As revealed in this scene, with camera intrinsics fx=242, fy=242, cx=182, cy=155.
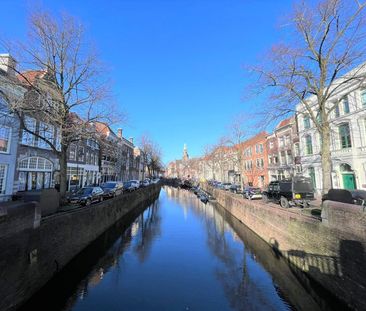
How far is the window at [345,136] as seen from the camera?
25.8 meters

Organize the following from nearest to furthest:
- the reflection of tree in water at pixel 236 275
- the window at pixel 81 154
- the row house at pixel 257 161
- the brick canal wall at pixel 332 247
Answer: the brick canal wall at pixel 332 247, the reflection of tree in water at pixel 236 275, the window at pixel 81 154, the row house at pixel 257 161

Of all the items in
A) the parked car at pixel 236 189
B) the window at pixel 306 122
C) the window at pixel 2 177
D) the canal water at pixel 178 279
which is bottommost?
the canal water at pixel 178 279

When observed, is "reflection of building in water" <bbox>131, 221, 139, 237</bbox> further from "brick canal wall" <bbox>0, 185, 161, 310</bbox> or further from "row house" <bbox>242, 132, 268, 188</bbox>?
"row house" <bbox>242, 132, 268, 188</bbox>

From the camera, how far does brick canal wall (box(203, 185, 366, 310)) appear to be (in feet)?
24.8

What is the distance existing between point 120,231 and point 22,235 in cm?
1338

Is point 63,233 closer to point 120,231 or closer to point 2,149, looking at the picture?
point 120,231

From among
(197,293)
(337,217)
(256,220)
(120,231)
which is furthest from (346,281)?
(120,231)

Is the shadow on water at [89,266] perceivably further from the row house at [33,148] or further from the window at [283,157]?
the window at [283,157]

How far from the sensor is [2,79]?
49.5ft

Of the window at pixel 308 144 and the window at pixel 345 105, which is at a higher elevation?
the window at pixel 345 105

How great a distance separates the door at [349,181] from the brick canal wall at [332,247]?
53.9 ft

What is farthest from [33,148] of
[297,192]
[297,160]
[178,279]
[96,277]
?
[297,160]

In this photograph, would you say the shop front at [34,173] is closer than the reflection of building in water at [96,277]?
No

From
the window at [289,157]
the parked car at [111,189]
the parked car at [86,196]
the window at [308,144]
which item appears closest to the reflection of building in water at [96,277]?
the parked car at [86,196]
